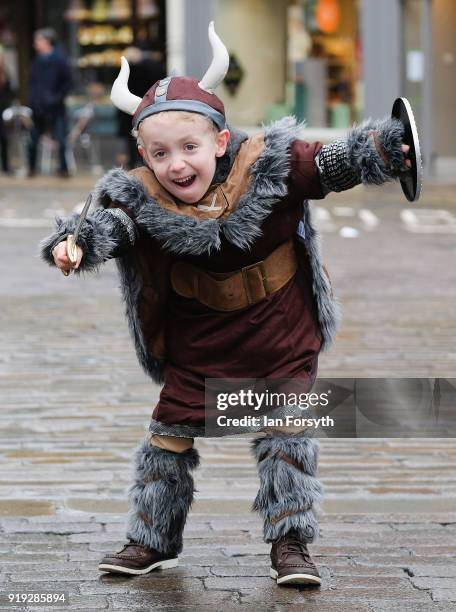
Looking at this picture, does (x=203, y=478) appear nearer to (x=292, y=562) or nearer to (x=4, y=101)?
(x=292, y=562)

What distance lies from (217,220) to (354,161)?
419 millimetres

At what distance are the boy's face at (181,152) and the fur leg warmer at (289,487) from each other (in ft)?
2.51

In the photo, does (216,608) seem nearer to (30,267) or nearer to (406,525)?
(406,525)

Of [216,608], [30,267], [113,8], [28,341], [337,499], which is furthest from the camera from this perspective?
[113,8]

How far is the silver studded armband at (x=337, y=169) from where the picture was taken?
388 cm

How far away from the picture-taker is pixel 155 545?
415 centimetres

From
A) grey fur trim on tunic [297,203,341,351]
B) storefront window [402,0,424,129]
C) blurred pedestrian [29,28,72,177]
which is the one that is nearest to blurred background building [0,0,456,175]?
storefront window [402,0,424,129]

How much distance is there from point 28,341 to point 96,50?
16.3 metres

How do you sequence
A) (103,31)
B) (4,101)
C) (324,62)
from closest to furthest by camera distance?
(4,101) → (324,62) → (103,31)

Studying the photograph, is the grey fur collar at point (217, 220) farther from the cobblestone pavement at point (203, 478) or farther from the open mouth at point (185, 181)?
the cobblestone pavement at point (203, 478)

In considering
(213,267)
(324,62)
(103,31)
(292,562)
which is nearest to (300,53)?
(324,62)

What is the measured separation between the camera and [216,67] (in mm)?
3996

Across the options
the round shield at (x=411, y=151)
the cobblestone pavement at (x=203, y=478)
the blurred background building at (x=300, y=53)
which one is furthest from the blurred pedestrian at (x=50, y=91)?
the round shield at (x=411, y=151)

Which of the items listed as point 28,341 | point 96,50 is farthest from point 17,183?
point 28,341
